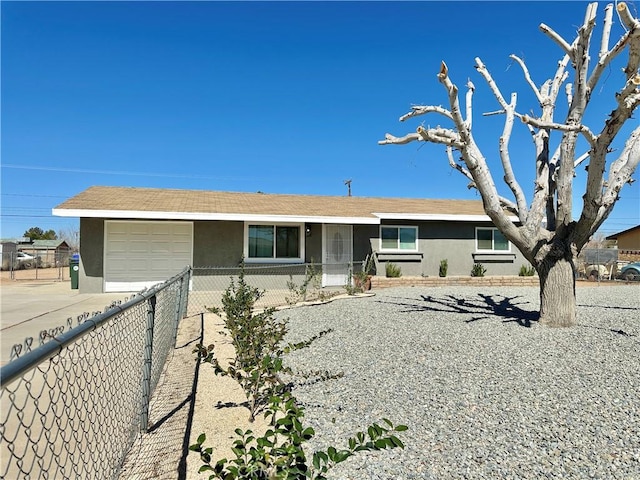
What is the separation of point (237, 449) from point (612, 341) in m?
6.56

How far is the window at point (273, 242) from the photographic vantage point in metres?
15.3

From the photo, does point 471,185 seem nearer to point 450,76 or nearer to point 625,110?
point 450,76

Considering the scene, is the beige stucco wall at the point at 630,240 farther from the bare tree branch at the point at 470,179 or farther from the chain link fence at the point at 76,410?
the chain link fence at the point at 76,410

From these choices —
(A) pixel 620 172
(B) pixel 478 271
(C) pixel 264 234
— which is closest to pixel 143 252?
(C) pixel 264 234

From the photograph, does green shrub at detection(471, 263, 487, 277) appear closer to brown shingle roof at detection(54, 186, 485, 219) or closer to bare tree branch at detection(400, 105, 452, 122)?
brown shingle roof at detection(54, 186, 485, 219)

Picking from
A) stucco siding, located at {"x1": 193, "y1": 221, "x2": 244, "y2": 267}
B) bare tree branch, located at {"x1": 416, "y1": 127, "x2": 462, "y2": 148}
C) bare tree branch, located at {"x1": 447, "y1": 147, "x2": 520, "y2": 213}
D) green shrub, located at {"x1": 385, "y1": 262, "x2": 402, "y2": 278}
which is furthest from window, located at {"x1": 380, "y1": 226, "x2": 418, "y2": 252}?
bare tree branch, located at {"x1": 416, "y1": 127, "x2": 462, "y2": 148}

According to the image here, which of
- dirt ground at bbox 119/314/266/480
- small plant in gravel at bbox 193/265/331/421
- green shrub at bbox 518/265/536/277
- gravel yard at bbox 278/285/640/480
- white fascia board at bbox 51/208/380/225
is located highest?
white fascia board at bbox 51/208/380/225

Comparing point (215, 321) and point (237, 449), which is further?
point (215, 321)

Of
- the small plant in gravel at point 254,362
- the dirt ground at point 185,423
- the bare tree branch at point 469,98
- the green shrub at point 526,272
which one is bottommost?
the dirt ground at point 185,423

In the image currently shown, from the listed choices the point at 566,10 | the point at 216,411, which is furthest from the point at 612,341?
the point at 566,10

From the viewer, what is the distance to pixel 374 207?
1784 cm

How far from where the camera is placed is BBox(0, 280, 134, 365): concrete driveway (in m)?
7.84

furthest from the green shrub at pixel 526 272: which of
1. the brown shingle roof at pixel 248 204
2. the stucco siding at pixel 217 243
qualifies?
the stucco siding at pixel 217 243

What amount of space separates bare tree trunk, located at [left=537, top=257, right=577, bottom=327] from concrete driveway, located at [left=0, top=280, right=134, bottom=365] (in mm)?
8696
